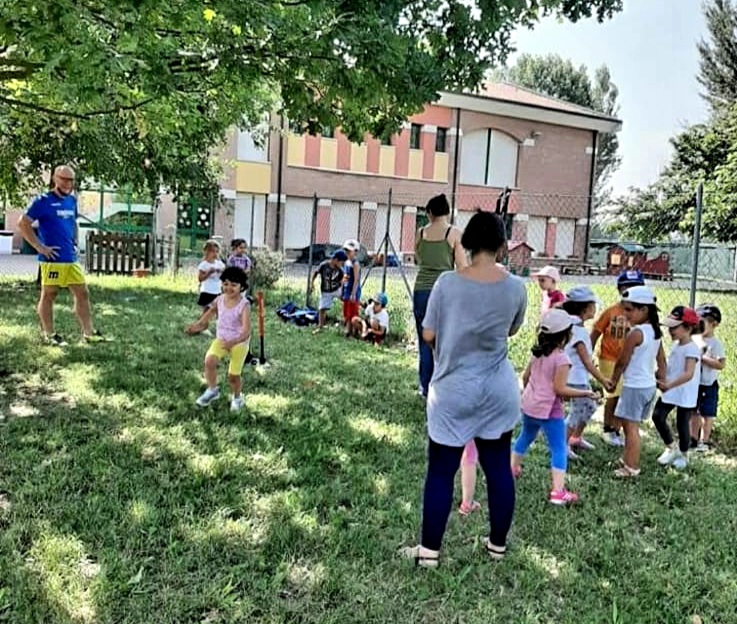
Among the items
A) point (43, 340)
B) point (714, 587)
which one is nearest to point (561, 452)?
point (714, 587)

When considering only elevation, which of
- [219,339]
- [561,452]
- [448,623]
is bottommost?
[448,623]

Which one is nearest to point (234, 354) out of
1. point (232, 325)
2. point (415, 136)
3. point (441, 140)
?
point (232, 325)

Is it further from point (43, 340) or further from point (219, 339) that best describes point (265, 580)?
point (43, 340)

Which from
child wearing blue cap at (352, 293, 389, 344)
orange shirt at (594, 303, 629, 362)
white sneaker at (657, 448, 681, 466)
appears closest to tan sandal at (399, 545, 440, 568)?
white sneaker at (657, 448, 681, 466)

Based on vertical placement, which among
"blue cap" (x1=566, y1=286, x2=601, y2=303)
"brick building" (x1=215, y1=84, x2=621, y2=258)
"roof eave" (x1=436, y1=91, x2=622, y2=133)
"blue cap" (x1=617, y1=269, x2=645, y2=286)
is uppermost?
"roof eave" (x1=436, y1=91, x2=622, y2=133)

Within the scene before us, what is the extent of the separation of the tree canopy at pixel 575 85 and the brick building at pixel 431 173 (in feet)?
63.4

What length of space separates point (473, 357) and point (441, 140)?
28853 mm

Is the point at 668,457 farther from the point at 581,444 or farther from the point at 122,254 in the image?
the point at 122,254

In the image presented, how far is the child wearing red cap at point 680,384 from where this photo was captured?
4707 mm

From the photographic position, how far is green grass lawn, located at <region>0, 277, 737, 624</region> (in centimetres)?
292

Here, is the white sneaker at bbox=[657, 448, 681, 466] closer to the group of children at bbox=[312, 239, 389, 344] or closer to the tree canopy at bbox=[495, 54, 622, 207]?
the group of children at bbox=[312, 239, 389, 344]

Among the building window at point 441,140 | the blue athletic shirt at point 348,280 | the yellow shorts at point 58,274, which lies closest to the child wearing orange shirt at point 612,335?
the blue athletic shirt at point 348,280

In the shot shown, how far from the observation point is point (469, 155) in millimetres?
31375

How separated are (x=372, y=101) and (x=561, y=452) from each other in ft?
9.38
